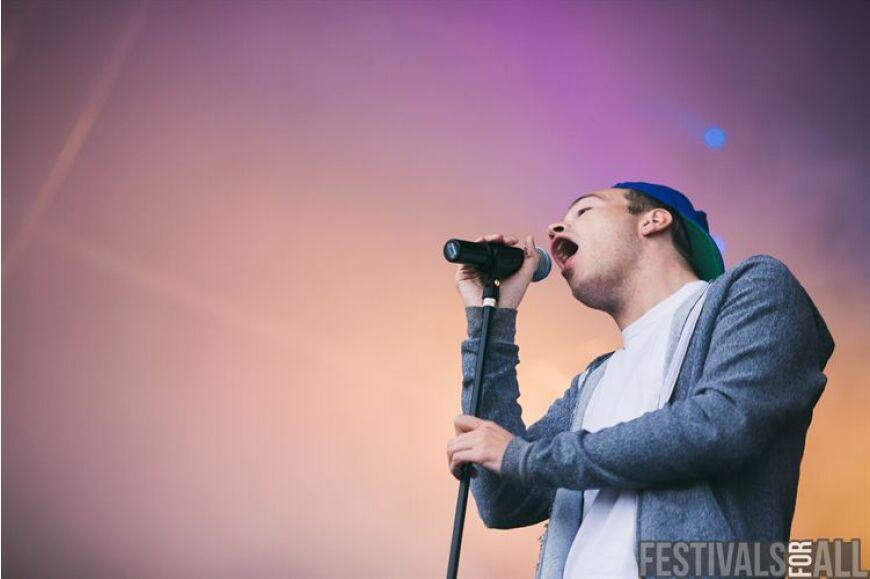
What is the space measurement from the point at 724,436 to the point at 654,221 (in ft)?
2.06

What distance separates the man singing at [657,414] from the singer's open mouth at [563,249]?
5 cm

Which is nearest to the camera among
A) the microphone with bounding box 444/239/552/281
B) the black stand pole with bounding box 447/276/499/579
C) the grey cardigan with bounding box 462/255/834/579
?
the grey cardigan with bounding box 462/255/834/579

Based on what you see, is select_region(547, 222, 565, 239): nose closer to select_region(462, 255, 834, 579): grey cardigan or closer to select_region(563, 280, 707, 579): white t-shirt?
select_region(563, 280, 707, 579): white t-shirt

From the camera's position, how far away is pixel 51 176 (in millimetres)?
3619

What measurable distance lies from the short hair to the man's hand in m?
0.57

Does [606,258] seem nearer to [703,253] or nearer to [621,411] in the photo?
[703,253]

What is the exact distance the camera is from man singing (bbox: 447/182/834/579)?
49.8 inches

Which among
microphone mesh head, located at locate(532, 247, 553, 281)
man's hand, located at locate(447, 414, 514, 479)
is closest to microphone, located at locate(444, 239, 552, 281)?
microphone mesh head, located at locate(532, 247, 553, 281)

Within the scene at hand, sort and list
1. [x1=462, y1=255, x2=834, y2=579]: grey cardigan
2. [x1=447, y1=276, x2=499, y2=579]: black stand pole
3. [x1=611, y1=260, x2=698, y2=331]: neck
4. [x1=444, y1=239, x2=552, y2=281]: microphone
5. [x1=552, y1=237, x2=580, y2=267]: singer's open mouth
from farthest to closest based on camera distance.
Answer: [x1=552, y1=237, x2=580, y2=267]: singer's open mouth < [x1=611, y1=260, x2=698, y2=331]: neck < [x1=444, y1=239, x2=552, y2=281]: microphone < [x1=447, y1=276, x2=499, y2=579]: black stand pole < [x1=462, y1=255, x2=834, y2=579]: grey cardigan

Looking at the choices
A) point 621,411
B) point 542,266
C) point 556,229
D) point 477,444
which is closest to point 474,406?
point 477,444

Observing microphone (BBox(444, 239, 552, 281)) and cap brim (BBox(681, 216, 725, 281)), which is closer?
microphone (BBox(444, 239, 552, 281))

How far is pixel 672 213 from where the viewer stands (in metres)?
1.81

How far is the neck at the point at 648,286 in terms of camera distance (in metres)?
1.69

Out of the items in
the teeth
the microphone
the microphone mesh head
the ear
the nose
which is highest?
the ear
